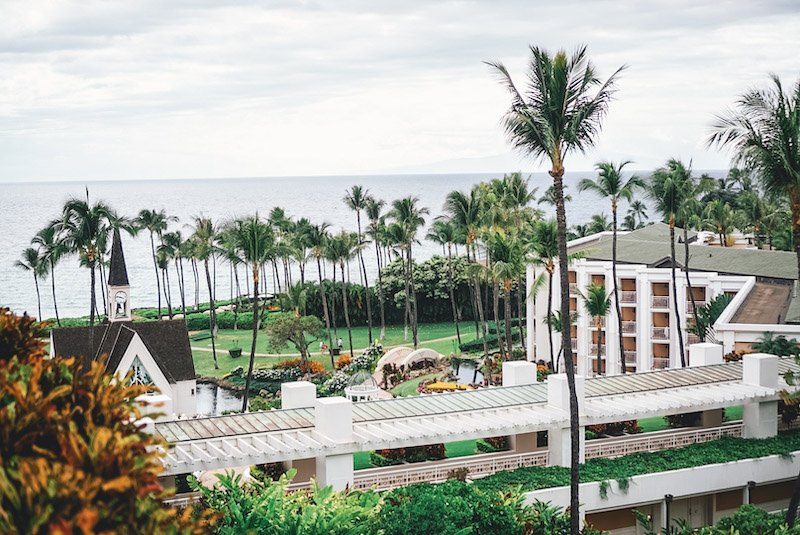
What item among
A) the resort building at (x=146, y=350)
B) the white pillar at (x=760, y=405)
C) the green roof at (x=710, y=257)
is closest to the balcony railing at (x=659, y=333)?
the green roof at (x=710, y=257)

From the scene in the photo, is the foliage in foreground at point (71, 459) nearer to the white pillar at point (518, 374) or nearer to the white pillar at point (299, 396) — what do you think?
the white pillar at point (299, 396)

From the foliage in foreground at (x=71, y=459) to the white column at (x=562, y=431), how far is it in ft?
60.5

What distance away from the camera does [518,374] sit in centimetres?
2702

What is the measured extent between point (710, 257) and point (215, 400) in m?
33.3

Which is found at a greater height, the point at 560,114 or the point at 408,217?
the point at 560,114

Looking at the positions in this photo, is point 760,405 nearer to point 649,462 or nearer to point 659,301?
point 649,462

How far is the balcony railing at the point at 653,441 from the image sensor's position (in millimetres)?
24938

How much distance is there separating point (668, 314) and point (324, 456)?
34745mm

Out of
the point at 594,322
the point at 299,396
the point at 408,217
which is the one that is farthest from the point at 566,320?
the point at 408,217

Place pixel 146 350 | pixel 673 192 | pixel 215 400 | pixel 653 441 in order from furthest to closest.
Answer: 1. pixel 215 400
2. pixel 673 192
3. pixel 146 350
4. pixel 653 441

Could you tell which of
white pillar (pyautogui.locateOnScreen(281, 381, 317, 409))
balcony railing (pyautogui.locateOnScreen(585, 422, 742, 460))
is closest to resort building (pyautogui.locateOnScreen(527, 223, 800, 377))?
balcony railing (pyautogui.locateOnScreen(585, 422, 742, 460))

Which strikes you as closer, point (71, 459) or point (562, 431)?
point (71, 459)

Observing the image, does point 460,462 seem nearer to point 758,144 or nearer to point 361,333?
point 758,144

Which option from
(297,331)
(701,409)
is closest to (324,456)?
(701,409)
